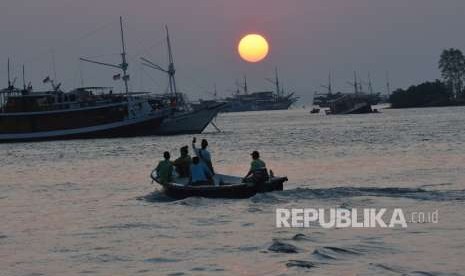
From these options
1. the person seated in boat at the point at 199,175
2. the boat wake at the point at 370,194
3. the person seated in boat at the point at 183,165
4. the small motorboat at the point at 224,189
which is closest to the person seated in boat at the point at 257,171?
the small motorboat at the point at 224,189

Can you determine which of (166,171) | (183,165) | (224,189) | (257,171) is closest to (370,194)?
(257,171)

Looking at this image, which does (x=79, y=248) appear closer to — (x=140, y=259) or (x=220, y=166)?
(x=140, y=259)

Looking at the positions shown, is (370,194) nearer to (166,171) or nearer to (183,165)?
(183,165)

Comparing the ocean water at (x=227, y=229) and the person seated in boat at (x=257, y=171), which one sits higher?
the person seated in boat at (x=257, y=171)

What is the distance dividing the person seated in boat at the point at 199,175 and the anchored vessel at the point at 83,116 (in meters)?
67.6

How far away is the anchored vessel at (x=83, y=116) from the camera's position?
94938 mm

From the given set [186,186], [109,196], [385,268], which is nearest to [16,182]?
[109,196]

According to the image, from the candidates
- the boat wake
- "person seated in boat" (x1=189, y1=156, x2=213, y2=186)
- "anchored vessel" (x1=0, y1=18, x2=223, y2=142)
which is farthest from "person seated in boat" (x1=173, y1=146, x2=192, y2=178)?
"anchored vessel" (x1=0, y1=18, x2=223, y2=142)

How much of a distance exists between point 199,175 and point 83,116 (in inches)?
2708

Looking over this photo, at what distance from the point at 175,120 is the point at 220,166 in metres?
49.7

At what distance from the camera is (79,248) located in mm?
21312

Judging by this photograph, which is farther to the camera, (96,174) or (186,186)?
(96,174)

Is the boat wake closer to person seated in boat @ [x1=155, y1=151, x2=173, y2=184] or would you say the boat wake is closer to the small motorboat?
the small motorboat

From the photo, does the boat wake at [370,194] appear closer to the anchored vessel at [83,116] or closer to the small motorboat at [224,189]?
the small motorboat at [224,189]
